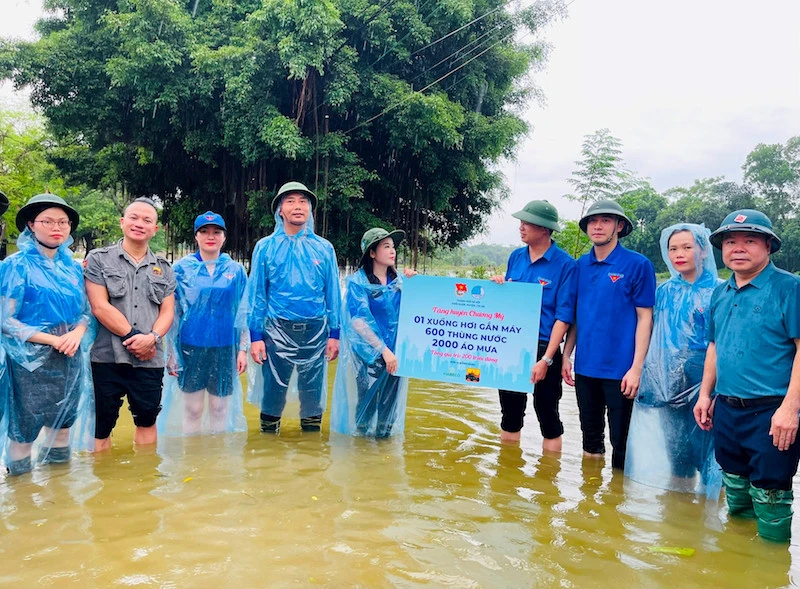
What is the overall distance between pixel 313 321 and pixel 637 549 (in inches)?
85.0

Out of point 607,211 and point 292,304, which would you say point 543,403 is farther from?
point 292,304

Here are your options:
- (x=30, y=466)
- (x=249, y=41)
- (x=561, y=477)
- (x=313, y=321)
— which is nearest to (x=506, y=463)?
(x=561, y=477)

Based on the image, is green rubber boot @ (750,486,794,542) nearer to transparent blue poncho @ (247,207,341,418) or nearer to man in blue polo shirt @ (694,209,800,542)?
man in blue polo shirt @ (694,209,800,542)

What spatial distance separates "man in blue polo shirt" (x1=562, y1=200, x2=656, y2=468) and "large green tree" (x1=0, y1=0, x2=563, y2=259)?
8396mm

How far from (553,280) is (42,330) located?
108 inches

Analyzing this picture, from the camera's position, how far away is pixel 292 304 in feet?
12.1

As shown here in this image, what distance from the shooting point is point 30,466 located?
3.14 metres

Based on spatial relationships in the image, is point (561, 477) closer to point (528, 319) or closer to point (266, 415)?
point (528, 319)

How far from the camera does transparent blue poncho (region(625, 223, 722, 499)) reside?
3.07 meters

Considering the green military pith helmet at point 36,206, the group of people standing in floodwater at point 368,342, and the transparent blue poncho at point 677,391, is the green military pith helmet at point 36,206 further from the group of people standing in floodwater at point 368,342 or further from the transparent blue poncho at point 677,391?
the transparent blue poncho at point 677,391

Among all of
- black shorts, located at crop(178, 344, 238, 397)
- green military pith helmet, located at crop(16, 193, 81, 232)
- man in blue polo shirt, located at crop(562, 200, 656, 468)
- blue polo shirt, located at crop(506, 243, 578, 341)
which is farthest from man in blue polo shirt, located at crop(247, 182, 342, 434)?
man in blue polo shirt, located at crop(562, 200, 656, 468)

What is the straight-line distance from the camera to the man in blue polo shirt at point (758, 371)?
2.41 metres

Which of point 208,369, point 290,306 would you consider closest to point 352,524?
point 290,306

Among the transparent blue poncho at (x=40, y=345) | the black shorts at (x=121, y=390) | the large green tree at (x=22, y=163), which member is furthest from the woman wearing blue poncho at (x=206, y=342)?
the large green tree at (x=22, y=163)
